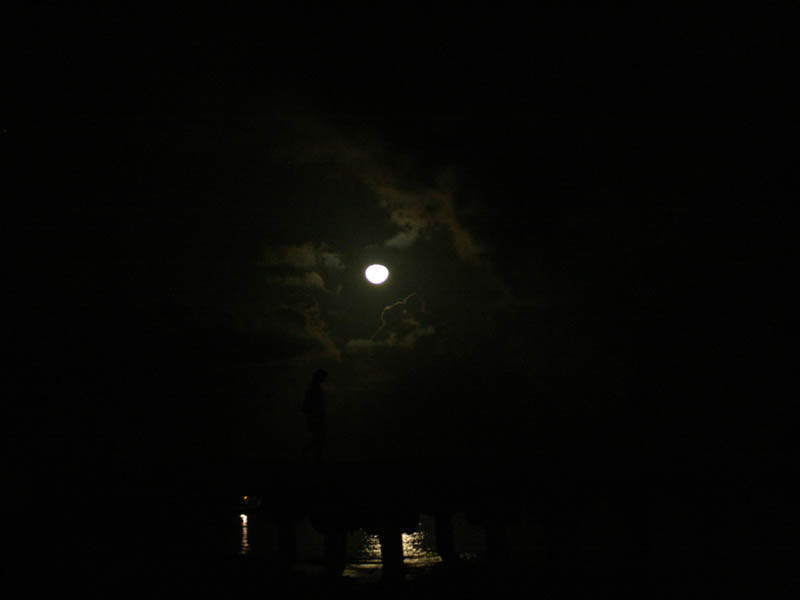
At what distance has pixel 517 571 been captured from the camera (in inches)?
534

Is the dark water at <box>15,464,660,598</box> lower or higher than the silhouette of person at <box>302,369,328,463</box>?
lower

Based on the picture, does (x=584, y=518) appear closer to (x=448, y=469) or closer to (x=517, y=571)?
(x=517, y=571)

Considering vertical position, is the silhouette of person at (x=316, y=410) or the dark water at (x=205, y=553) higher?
the silhouette of person at (x=316, y=410)

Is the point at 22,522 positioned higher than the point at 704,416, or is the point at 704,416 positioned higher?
the point at 704,416

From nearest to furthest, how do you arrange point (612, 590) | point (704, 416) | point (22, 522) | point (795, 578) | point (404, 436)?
point (22, 522) → point (612, 590) → point (795, 578) → point (704, 416) → point (404, 436)

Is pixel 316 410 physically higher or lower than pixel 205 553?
higher

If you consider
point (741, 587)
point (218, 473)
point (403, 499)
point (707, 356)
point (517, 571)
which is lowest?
point (741, 587)

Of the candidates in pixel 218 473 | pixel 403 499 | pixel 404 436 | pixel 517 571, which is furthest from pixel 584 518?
pixel 404 436

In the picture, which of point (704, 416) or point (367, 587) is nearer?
point (367, 587)

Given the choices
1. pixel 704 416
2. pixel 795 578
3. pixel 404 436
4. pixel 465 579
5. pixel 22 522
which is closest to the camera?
pixel 22 522

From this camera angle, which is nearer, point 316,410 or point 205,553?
point 316,410

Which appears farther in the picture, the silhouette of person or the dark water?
the silhouette of person

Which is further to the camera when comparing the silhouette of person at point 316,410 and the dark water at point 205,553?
the silhouette of person at point 316,410

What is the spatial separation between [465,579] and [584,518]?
1130cm
